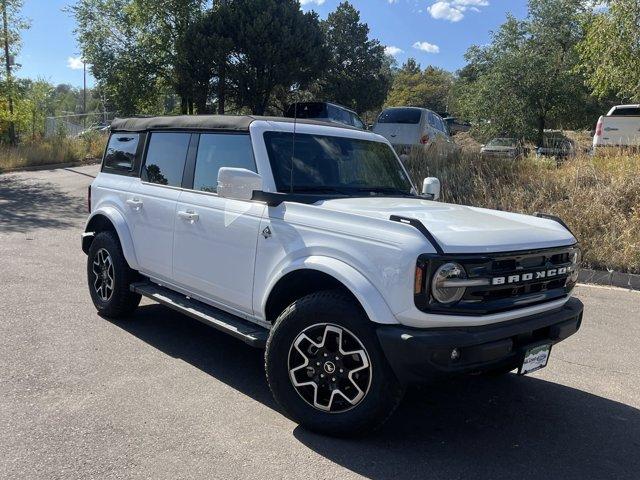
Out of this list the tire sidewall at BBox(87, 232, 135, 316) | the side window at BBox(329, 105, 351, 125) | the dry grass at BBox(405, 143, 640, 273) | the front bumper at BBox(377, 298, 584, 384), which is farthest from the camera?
the side window at BBox(329, 105, 351, 125)

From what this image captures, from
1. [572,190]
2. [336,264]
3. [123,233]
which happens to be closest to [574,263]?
[336,264]

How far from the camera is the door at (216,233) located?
3.96 meters

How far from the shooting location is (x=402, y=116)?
560 inches

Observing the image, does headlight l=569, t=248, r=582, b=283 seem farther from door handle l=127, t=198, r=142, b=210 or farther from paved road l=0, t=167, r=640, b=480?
door handle l=127, t=198, r=142, b=210

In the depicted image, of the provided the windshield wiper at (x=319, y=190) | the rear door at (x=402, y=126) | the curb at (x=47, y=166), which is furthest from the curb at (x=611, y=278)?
the curb at (x=47, y=166)

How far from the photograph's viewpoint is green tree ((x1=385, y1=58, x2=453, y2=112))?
3162 inches

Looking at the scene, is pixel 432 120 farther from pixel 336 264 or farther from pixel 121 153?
pixel 336 264

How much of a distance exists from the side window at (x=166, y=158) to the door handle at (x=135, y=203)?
0.22 meters

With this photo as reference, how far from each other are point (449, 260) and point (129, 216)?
3.27 metres

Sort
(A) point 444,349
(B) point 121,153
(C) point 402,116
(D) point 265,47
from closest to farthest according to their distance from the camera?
1. (A) point 444,349
2. (B) point 121,153
3. (C) point 402,116
4. (D) point 265,47

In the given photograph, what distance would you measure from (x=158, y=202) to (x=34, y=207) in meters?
9.20

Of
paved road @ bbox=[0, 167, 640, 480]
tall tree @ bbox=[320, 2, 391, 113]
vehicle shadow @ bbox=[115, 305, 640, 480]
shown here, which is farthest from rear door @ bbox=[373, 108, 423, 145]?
tall tree @ bbox=[320, 2, 391, 113]

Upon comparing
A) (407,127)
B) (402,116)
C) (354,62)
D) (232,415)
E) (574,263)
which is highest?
(354,62)

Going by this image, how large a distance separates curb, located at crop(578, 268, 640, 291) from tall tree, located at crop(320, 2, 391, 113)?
32.5 m
